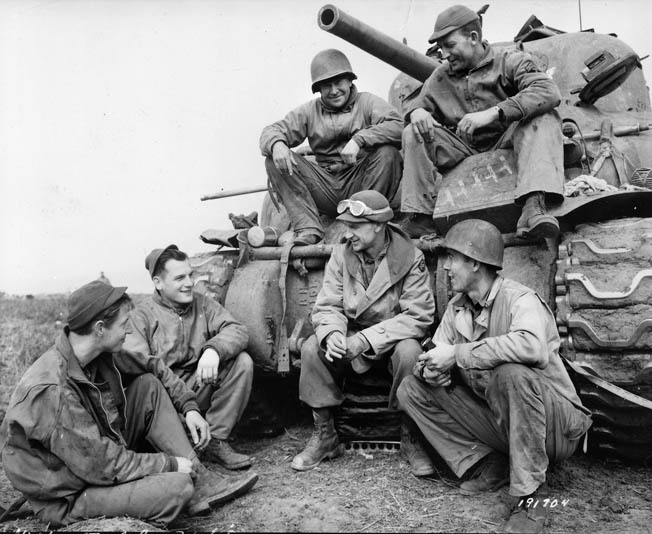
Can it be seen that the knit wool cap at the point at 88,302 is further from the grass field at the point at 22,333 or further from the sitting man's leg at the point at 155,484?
the grass field at the point at 22,333

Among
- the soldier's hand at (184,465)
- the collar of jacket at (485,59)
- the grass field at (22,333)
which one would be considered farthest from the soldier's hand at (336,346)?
the grass field at (22,333)

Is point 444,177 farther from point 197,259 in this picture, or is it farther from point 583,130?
point 197,259

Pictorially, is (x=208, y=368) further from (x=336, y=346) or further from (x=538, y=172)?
(x=538, y=172)

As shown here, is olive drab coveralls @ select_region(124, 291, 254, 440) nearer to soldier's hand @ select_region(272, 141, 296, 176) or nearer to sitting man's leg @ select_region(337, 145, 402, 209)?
soldier's hand @ select_region(272, 141, 296, 176)

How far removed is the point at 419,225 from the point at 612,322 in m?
1.61

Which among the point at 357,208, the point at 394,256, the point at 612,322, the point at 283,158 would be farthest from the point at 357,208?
the point at 612,322

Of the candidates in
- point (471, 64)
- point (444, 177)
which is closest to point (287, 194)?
point (444, 177)

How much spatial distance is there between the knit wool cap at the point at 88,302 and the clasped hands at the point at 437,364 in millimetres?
1597

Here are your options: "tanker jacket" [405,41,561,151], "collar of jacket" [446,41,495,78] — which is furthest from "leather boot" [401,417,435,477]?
"collar of jacket" [446,41,495,78]

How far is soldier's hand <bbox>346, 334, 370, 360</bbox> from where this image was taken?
417 cm

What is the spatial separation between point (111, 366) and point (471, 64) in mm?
3119

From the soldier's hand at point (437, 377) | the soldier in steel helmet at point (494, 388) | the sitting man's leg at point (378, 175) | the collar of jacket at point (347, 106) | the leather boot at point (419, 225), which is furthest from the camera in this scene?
the collar of jacket at point (347, 106)

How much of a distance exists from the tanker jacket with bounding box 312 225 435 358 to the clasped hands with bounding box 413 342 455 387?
417 millimetres

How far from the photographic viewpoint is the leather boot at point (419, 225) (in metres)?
4.93
